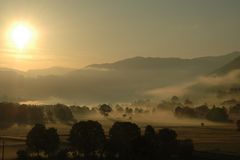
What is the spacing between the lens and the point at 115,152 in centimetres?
10438

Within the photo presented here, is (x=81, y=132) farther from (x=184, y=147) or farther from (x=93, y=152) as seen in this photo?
(x=184, y=147)

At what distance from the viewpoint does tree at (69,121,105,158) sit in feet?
350

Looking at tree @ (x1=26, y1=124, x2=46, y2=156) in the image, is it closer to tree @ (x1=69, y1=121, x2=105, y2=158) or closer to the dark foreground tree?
the dark foreground tree

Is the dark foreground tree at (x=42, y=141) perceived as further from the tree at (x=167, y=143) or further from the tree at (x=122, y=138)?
the tree at (x=167, y=143)

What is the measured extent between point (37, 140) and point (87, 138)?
10.6m

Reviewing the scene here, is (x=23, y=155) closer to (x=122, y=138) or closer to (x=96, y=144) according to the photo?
(x=96, y=144)

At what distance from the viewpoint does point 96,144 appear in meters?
107

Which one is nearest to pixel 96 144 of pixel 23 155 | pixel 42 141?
pixel 42 141

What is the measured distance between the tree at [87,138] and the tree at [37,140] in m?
5.92

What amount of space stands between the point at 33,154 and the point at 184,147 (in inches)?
1213

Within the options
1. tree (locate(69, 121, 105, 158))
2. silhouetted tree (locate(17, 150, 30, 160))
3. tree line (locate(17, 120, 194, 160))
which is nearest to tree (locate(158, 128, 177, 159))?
tree line (locate(17, 120, 194, 160))

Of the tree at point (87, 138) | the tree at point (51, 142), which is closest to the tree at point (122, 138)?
the tree at point (87, 138)

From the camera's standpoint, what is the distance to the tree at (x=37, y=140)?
109 metres

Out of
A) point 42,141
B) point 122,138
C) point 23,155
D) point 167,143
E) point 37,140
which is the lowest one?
point 23,155
